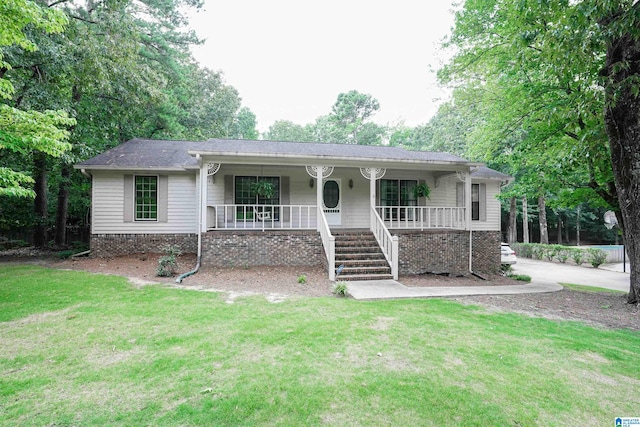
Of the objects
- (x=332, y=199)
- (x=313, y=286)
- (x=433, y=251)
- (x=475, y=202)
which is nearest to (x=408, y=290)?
(x=313, y=286)

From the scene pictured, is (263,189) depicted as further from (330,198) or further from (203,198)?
(330,198)

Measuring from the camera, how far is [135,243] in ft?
36.3

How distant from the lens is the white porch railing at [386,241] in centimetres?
842

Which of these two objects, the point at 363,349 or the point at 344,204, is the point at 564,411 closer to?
the point at 363,349

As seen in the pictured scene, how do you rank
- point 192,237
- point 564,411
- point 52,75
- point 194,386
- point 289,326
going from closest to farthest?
point 564,411 < point 194,386 < point 289,326 < point 52,75 < point 192,237

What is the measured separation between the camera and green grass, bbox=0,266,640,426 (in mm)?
2518

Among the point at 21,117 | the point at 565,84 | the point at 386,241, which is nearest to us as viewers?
the point at 21,117

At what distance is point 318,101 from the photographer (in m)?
51.1

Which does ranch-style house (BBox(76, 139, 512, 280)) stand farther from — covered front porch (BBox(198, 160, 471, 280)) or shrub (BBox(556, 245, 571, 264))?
shrub (BBox(556, 245, 571, 264))

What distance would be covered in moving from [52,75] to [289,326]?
12.4 m

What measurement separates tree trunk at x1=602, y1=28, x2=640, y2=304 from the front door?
25.2ft

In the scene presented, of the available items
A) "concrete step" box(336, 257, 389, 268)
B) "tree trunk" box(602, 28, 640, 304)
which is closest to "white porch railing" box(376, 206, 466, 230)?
"concrete step" box(336, 257, 389, 268)

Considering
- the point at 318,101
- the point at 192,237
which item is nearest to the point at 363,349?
the point at 192,237

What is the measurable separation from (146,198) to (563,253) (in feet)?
72.0
